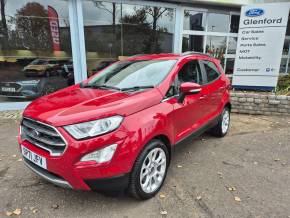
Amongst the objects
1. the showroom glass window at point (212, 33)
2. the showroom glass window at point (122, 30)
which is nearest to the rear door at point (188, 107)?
the showroom glass window at point (122, 30)

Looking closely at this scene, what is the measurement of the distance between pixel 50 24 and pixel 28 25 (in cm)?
62

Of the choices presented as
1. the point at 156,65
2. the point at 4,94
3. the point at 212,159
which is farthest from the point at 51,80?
the point at 212,159

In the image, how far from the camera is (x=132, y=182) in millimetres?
2492

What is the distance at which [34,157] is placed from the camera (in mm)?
2463

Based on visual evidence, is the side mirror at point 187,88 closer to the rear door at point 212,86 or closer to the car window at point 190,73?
the car window at point 190,73

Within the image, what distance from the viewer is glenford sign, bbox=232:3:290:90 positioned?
23.7 ft

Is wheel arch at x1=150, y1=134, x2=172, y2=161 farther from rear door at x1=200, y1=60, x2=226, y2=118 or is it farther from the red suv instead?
rear door at x1=200, y1=60, x2=226, y2=118

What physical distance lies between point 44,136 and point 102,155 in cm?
65

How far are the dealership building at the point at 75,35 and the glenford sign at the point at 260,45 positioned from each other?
0.32 metres

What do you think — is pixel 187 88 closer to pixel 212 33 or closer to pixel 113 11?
pixel 113 11

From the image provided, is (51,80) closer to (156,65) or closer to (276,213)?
(156,65)

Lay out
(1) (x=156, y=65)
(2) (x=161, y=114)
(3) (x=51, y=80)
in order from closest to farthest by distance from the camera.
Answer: (2) (x=161, y=114), (1) (x=156, y=65), (3) (x=51, y=80)

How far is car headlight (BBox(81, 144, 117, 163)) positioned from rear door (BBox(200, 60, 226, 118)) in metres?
2.15

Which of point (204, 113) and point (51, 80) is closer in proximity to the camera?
point (204, 113)
